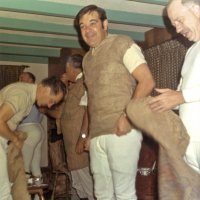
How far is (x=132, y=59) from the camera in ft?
6.74

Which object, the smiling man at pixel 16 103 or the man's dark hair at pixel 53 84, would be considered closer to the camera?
the smiling man at pixel 16 103

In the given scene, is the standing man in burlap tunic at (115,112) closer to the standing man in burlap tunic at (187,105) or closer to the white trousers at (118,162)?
the white trousers at (118,162)

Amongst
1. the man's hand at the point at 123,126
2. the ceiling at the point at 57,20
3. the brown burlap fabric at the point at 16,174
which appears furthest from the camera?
the ceiling at the point at 57,20

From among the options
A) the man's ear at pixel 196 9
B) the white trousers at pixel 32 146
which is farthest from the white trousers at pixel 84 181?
the man's ear at pixel 196 9

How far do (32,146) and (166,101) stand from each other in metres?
2.46

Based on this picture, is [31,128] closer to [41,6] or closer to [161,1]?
[41,6]

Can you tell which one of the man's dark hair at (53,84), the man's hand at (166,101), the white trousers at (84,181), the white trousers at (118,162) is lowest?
the white trousers at (84,181)

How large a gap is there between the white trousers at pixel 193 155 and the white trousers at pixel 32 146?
2417mm

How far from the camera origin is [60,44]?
452 cm

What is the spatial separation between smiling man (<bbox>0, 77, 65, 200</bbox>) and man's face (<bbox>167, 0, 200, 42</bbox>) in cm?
114

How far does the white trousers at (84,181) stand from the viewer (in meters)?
2.92

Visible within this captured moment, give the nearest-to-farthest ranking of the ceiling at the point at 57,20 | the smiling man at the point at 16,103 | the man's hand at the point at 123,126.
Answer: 1. the man's hand at the point at 123,126
2. the smiling man at the point at 16,103
3. the ceiling at the point at 57,20

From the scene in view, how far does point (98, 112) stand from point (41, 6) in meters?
1.46

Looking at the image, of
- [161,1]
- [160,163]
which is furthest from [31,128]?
[160,163]
